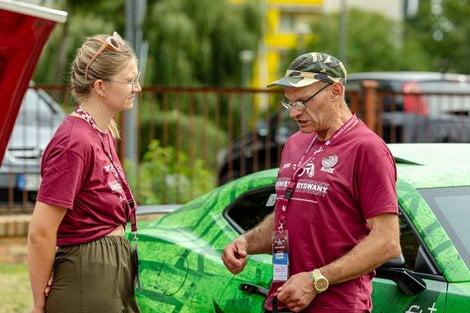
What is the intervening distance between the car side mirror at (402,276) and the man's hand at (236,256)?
0.58 m

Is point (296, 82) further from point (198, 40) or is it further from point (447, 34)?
point (447, 34)

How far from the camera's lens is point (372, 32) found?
56.4 m

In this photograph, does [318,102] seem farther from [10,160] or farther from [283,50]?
[283,50]

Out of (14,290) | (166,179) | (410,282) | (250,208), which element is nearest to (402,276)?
(410,282)

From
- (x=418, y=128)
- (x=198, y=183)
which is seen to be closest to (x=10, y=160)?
(x=198, y=183)

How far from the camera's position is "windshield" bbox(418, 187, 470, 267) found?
13.3ft

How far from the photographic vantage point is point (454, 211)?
165 inches

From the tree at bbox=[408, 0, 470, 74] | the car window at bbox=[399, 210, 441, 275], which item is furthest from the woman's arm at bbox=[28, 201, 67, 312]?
the tree at bbox=[408, 0, 470, 74]

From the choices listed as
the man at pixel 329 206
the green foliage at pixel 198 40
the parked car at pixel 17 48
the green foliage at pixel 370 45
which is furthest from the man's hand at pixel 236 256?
the green foliage at pixel 370 45

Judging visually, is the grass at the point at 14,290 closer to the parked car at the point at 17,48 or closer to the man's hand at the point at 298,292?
the parked car at the point at 17,48

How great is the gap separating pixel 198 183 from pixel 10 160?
6.33ft

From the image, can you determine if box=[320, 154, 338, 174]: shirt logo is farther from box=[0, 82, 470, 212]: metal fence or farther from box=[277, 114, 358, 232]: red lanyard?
box=[0, 82, 470, 212]: metal fence

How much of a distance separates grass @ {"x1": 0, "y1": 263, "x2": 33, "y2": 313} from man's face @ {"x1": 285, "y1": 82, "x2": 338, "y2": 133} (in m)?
4.54

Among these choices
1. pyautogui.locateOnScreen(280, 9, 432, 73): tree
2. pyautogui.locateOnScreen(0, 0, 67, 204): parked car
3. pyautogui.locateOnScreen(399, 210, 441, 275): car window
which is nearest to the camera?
pyautogui.locateOnScreen(399, 210, 441, 275): car window
